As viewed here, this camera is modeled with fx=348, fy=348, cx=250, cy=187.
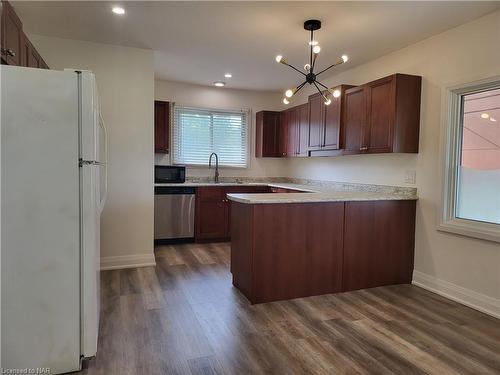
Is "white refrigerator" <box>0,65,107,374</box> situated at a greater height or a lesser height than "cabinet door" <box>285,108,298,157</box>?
lesser

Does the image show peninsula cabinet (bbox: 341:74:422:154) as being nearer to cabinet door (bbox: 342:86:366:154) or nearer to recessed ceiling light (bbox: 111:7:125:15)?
cabinet door (bbox: 342:86:366:154)

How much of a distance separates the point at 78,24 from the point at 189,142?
2.73 m

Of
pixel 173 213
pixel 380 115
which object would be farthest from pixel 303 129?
pixel 173 213

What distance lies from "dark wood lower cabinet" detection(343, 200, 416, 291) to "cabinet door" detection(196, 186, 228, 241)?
2466mm

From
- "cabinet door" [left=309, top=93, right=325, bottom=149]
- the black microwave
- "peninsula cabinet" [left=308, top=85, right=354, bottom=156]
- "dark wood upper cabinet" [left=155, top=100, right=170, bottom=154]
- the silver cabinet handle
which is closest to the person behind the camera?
the silver cabinet handle

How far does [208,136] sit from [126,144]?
215 cm

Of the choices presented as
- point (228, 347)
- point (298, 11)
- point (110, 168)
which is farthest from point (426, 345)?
point (110, 168)

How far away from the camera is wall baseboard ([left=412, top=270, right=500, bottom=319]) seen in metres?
2.88

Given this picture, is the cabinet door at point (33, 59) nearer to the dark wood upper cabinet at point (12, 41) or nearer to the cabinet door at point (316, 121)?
the dark wood upper cabinet at point (12, 41)

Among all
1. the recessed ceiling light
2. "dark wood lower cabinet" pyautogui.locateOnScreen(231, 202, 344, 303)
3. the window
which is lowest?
"dark wood lower cabinet" pyautogui.locateOnScreen(231, 202, 344, 303)

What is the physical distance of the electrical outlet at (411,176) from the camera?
358 centimetres

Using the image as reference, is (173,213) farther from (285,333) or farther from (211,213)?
(285,333)

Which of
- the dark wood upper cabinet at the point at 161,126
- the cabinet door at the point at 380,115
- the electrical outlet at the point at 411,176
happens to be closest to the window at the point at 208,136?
the dark wood upper cabinet at the point at 161,126

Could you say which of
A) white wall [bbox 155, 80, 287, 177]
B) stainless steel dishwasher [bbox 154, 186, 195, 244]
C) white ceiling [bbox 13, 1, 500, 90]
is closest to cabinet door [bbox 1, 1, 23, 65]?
white ceiling [bbox 13, 1, 500, 90]
